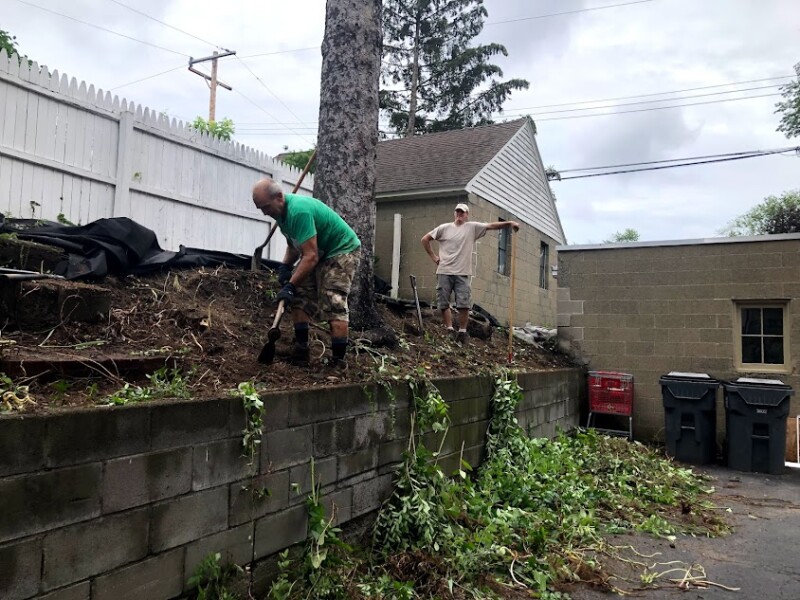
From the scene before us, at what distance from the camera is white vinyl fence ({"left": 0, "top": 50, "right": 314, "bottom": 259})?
5.71 m

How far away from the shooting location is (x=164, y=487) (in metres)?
2.48

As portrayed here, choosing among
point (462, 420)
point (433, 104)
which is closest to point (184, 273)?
point (462, 420)

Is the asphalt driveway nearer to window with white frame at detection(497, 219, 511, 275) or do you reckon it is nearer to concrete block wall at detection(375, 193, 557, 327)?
concrete block wall at detection(375, 193, 557, 327)

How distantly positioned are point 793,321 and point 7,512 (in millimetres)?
8772

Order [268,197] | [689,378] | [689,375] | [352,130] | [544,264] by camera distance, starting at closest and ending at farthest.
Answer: [268,197] < [352,130] < [689,378] < [689,375] < [544,264]

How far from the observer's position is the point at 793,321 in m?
7.87

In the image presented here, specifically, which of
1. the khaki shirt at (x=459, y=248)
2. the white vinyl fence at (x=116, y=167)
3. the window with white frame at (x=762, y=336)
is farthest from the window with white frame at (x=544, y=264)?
the white vinyl fence at (x=116, y=167)

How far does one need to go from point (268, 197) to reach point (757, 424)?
6339mm

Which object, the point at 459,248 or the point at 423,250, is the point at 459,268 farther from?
the point at 423,250

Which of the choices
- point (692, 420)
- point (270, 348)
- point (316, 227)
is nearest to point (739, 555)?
point (692, 420)

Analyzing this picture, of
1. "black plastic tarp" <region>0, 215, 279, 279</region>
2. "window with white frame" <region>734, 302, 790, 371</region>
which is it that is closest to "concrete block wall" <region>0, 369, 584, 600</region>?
"black plastic tarp" <region>0, 215, 279, 279</region>

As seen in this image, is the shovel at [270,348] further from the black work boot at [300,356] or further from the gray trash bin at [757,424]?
the gray trash bin at [757,424]

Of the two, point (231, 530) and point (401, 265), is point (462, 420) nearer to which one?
point (231, 530)

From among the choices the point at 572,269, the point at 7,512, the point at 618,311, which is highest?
the point at 572,269
